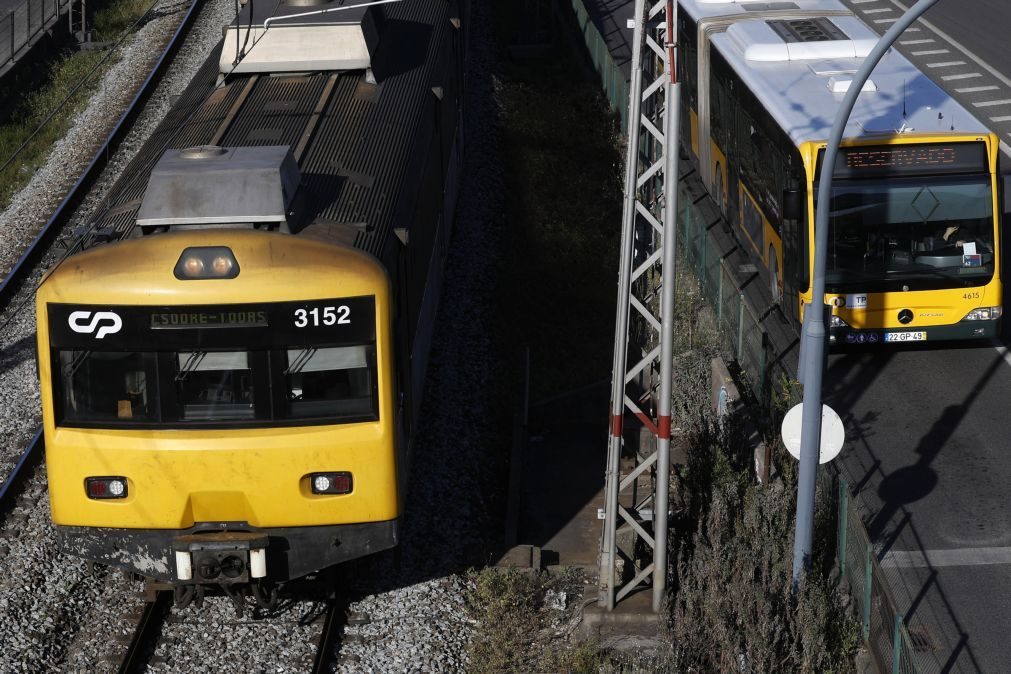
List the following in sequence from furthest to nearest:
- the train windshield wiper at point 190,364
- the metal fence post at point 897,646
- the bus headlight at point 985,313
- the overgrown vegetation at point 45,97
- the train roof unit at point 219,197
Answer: the overgrown vegetation at point 45,97 → the bus headlight at point 985,313 → the train roof unit at point 219,197 → the train windshield wiper at point 190,364 → the metal fence post at point 897,646

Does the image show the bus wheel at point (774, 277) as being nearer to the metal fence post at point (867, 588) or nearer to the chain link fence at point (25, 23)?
the metal fence post at point (867, 588)

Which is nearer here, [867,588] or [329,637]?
[867,588]

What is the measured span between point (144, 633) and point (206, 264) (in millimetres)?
3081

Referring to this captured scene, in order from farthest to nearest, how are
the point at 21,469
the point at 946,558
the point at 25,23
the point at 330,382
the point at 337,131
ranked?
the point at 25,23
the point at 21,469
the point at 337,131
the point at 946,558
the point at 330,382

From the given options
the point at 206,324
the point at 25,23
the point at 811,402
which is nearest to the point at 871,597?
the point at 811,402

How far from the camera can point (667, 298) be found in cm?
970

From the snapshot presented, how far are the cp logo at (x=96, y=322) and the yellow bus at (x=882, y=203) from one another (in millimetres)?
6824

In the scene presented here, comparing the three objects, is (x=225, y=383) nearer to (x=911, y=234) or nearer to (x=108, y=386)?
(x=108, y=386)

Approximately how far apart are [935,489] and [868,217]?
3130 mm

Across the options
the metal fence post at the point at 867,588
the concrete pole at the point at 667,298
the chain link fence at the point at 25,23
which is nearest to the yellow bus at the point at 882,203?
the concrete pole at the point at 667,298

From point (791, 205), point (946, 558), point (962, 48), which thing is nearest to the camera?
point (946, 558)

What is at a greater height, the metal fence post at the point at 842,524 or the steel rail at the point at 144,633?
the metal fence post at the point at 842,524

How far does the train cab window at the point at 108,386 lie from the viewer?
9.34 m

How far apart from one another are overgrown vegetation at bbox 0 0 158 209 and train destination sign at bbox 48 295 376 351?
10976 millimetres
